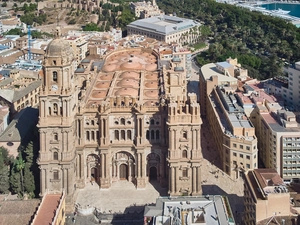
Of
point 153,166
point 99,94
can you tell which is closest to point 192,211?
point 153,166

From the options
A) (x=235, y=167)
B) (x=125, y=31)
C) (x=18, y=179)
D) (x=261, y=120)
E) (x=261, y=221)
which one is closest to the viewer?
(x=261, y=221)

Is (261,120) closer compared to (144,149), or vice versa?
(144,149)

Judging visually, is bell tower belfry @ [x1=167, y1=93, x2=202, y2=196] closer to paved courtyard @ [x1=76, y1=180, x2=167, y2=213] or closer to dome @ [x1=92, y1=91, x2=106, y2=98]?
paved courtyard @ [x1=76, y1=180, x2=167, y2=213]

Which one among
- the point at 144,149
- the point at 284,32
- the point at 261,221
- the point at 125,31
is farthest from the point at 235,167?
the point at 125,31

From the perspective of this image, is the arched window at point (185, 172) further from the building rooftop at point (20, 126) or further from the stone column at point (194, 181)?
the building rooftop at point (20, 126)

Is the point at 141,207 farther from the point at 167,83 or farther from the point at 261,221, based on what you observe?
the point at 167,83

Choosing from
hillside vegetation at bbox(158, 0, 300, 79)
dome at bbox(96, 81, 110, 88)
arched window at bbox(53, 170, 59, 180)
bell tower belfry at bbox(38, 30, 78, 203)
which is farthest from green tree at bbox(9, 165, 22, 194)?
hillside vegetation at bbox(158, 0, 300, 79)

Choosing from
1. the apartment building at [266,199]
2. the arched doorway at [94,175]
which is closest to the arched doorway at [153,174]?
the arched doorway at [94,175]
